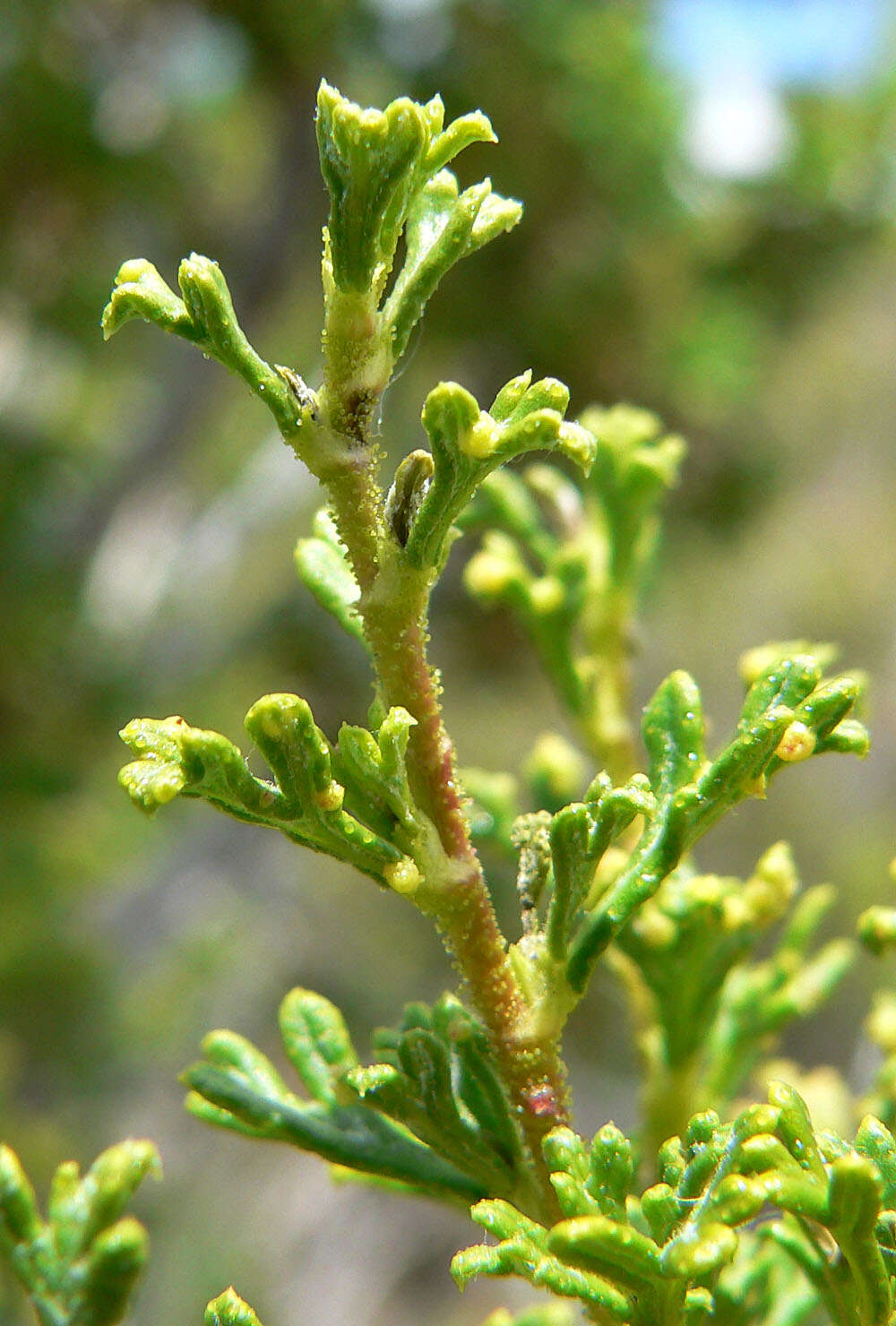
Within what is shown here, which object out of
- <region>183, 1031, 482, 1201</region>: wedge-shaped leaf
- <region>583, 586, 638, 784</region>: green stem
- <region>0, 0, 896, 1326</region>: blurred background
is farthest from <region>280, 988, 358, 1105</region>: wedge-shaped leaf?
<region>0, 0, 896, 1326</region>: blurred background

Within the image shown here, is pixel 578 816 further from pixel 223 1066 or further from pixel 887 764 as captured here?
pixel 887 764

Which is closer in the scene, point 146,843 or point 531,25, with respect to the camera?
point 531,25

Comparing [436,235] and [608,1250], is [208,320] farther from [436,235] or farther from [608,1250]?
[608,1250]

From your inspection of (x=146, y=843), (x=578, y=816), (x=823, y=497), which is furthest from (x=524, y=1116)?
(x=823, y=497)

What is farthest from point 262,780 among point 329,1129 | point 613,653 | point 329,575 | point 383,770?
point 613,653

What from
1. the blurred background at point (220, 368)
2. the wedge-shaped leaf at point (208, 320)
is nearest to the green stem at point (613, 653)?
the wedge-shaped leaf at point (208, 320)

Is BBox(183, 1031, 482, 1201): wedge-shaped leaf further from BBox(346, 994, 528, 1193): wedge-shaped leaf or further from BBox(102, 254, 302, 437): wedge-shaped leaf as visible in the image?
BBox(102, 254, 302, 437): wedge-shaped leaf
